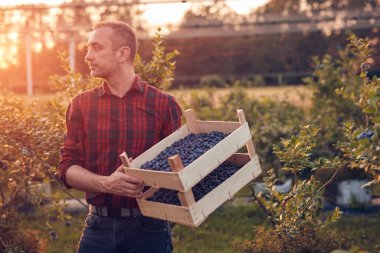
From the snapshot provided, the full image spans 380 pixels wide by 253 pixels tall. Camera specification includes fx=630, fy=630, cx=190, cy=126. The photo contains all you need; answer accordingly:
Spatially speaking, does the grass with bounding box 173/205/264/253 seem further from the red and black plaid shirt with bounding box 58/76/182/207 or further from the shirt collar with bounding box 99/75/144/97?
the shirt collar with bounding box 99/75/144/97

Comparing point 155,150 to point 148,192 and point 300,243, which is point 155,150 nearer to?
point 148,192

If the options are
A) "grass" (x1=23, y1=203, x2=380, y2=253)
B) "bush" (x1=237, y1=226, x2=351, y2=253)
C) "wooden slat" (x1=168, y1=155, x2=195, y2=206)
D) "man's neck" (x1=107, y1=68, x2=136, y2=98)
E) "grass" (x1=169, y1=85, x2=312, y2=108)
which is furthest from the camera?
"grass" (x1=169, y1=85, x2=312, y2=108)

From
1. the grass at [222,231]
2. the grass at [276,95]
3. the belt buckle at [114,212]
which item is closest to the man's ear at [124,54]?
the belt buckle at [114,212]

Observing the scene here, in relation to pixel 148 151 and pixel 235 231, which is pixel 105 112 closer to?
pixel 148 151

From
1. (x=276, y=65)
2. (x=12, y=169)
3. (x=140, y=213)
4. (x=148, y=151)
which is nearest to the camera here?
(x=148, y=151)

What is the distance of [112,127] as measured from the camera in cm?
322

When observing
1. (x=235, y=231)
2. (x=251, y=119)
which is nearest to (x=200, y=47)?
(x=251, y=119)

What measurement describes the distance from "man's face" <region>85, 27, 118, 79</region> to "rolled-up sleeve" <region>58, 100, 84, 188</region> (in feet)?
0.77

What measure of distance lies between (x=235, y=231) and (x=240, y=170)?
3.66m

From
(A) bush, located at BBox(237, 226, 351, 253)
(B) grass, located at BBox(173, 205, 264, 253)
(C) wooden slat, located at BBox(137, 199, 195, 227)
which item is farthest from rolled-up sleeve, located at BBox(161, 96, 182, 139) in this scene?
(B) grass, located at BBox(173, 205, 264, 253)

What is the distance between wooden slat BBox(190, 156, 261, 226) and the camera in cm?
278

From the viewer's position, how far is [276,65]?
2727cm

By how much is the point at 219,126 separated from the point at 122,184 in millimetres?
627

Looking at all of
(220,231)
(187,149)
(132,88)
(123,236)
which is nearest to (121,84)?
(132,88)
